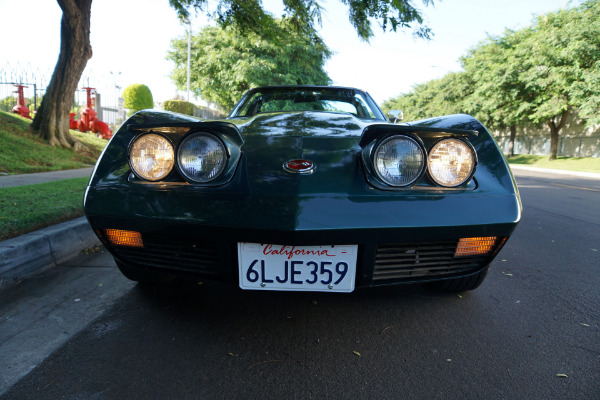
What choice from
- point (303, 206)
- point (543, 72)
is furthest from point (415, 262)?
point (543, 72)

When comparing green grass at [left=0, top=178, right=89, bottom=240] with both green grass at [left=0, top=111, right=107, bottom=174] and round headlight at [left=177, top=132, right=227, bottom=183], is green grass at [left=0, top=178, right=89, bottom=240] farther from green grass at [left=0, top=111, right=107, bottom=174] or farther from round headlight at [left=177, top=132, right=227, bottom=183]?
green grass at [left=0, top=111, right=107, bottom=174]

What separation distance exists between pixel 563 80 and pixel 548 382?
21893 millimetres

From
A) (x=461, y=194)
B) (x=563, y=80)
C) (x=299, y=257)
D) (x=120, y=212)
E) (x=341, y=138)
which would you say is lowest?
(x=299, y=257)

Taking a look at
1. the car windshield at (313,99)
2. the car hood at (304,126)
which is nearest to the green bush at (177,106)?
the car windshield at (313,99)

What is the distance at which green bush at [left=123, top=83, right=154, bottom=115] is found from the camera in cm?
1788

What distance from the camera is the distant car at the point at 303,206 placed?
1.34 metres

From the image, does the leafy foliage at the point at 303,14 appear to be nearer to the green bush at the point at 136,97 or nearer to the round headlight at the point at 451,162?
the round headlight at the point at 451,162

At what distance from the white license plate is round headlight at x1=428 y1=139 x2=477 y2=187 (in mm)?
464

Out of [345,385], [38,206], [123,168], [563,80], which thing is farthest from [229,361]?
[563,80]

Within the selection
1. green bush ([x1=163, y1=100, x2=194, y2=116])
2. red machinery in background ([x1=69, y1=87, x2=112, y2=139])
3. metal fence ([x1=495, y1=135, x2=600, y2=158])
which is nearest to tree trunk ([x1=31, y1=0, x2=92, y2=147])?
Answer: red machinery in background ([x1=69, y1=87, x2=112, y2=139])

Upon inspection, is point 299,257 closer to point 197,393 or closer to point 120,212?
point 197,393

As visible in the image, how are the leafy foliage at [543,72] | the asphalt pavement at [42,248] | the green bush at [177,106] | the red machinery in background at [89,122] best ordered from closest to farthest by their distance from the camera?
the asphalt pavement at [42,248]
the red machinery in background at [89,122]
the leafy foliage at [543,72]
the green bush at [177,106]

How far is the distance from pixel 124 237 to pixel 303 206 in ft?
2.51

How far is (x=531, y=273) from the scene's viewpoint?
8.04 ft
